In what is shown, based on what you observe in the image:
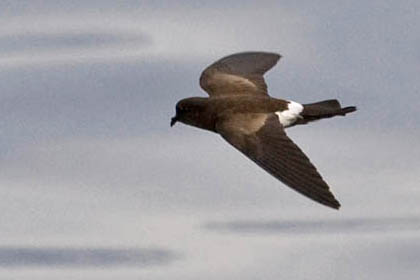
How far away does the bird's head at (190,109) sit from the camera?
952 centimetres

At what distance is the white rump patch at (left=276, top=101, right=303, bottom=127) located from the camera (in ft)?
30.4

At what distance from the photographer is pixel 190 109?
31.4ft

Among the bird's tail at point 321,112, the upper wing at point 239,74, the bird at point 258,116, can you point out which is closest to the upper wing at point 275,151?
the bird at point 258,116

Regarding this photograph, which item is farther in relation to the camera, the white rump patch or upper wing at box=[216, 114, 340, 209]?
the white rump patch

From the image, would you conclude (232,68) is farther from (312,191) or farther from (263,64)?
(312,191)

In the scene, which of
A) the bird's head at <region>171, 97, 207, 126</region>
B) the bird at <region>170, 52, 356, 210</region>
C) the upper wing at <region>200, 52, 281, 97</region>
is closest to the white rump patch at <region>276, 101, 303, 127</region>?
the bird at <region>170, 52, 356, 210</region>

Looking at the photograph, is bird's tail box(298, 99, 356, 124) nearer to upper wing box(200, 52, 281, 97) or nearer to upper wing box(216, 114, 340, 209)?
upper wing box(216, 114, 340, 209)

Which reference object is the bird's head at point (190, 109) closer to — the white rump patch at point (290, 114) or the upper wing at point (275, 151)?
the upper wing at point (275, 151)

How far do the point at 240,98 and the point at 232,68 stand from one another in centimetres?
99

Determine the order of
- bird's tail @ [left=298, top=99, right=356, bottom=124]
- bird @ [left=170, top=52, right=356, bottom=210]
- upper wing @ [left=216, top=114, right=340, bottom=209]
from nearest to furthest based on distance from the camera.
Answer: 1. upper wing @ [left=216, top=114, right=340, bottom=209]
2. bird @ [left=170, top=52, right=356, bottom=210]
3. bird's tail @ [left=298, top=99, right=356, bottom=124]

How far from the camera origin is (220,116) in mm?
9289

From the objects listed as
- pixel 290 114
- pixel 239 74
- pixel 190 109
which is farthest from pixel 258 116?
pixel 239 74

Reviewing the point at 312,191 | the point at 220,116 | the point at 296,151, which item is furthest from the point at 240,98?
the point at 312,191

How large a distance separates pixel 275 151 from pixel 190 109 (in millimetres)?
1002
